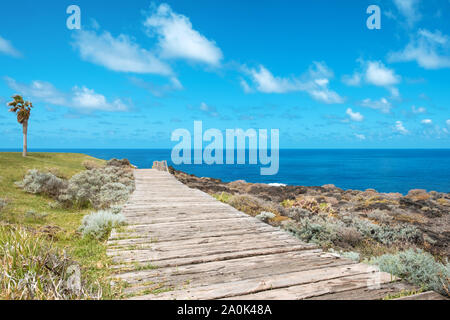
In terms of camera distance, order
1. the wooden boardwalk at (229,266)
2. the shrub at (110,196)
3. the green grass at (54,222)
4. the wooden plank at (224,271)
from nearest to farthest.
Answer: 1. the wooden boardwalk at (229,266)
2. the wooden plank at (224,271)
3. the green grass at (54,222)
4. the shrub at (110,196)

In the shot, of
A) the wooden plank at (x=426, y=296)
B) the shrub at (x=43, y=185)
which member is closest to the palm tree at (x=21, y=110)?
the shrub at (x=43, y=185)

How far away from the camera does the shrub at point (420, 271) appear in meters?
2.92

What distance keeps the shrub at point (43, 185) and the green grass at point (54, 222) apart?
31cm

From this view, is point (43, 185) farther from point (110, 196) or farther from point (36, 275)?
point (36, 275)

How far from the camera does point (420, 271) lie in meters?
3.18

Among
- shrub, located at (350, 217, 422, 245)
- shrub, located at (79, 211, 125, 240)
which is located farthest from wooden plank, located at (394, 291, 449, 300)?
shrub, located at (350, 217, 422, 245)

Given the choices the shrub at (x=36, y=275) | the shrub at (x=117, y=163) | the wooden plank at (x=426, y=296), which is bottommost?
the wooden plank at (x=426, y=296)

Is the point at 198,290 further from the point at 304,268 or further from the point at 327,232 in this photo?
the point at 327,232

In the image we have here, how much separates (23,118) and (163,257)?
29971 mm

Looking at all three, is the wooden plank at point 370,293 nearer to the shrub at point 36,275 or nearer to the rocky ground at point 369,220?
the shrub at point 36,275

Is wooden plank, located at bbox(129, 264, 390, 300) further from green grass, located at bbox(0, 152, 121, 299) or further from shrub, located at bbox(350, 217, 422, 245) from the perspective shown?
shrub, located at bbox(350, 217, 422, 245)

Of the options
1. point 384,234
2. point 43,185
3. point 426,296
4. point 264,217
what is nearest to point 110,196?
point 43,185

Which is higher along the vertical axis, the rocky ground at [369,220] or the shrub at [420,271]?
the shrub at [420,271]

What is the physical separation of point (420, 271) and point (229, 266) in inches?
95.4
